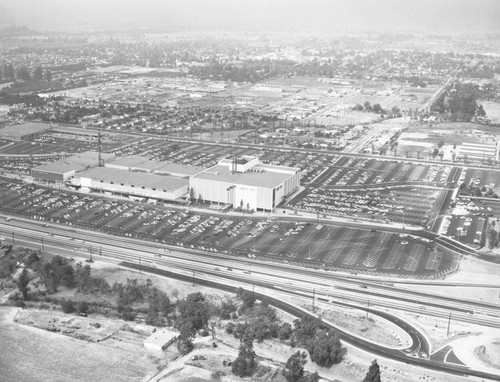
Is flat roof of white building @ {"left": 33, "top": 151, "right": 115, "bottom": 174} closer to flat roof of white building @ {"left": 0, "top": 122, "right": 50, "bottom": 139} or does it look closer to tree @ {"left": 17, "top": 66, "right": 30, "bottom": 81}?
flat roof of white building @ {"left": 0, "top": 122, "right": 50, "bottom": 139}

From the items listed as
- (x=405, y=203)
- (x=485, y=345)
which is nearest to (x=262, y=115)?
(x=405, y=203)

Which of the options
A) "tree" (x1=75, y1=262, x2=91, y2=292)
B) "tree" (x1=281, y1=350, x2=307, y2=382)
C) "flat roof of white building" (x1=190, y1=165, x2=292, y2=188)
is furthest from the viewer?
"flat roof of white building" (x1=190, y1=165, x2=292, y2=188)

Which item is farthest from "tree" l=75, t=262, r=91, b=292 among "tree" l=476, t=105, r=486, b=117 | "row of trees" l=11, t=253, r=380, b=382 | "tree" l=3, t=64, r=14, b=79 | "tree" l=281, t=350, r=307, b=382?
"tree" l=3, t=64, r=14, b=79

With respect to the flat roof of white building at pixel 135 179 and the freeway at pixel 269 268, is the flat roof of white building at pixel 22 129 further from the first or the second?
the freeway at pixel 269 268

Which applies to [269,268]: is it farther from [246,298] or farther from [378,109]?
[378,109]

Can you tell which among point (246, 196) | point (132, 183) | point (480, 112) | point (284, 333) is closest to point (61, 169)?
point (132, 183)

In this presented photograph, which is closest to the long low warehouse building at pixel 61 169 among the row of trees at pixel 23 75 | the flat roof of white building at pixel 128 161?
the flat roof of white building at pixel 128 161

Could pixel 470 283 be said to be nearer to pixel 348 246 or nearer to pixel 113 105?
pixel 348 246
